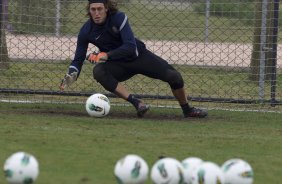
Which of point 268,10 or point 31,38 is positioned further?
point 31,38

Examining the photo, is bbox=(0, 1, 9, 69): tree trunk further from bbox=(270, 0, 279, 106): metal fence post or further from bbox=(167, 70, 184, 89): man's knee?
bbox=(270, 0, 279, 106): metal fence post

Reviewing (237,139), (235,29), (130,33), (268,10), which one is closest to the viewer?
(237,139)

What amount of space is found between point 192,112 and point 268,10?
88.6 inches

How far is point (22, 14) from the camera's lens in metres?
11.8

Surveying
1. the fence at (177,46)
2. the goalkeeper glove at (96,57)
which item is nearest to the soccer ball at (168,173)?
the goalkeeper glove at (96,57)

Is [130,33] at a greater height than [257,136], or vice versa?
[130,33]

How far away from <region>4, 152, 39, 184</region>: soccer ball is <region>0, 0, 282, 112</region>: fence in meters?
5.10

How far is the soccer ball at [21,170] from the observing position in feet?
18.9

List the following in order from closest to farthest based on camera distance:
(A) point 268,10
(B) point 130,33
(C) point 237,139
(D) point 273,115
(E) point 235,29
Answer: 1. (C) point 237,139
2. (B) point 130,33
3. (D) point 273,115
4. (A) point 268,10
5. (E) point 235,29

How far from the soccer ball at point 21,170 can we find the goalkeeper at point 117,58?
364 centimetres

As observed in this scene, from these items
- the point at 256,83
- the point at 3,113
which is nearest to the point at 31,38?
the point at 3,113

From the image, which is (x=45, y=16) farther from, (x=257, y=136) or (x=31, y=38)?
(x=257, y=136)

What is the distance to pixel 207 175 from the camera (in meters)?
5.71

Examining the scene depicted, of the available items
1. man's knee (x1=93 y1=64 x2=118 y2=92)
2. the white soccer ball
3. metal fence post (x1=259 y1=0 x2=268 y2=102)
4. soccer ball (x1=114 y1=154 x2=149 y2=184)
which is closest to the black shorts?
man's knee (x1=93 y1=64 x2=118 y2=92)
